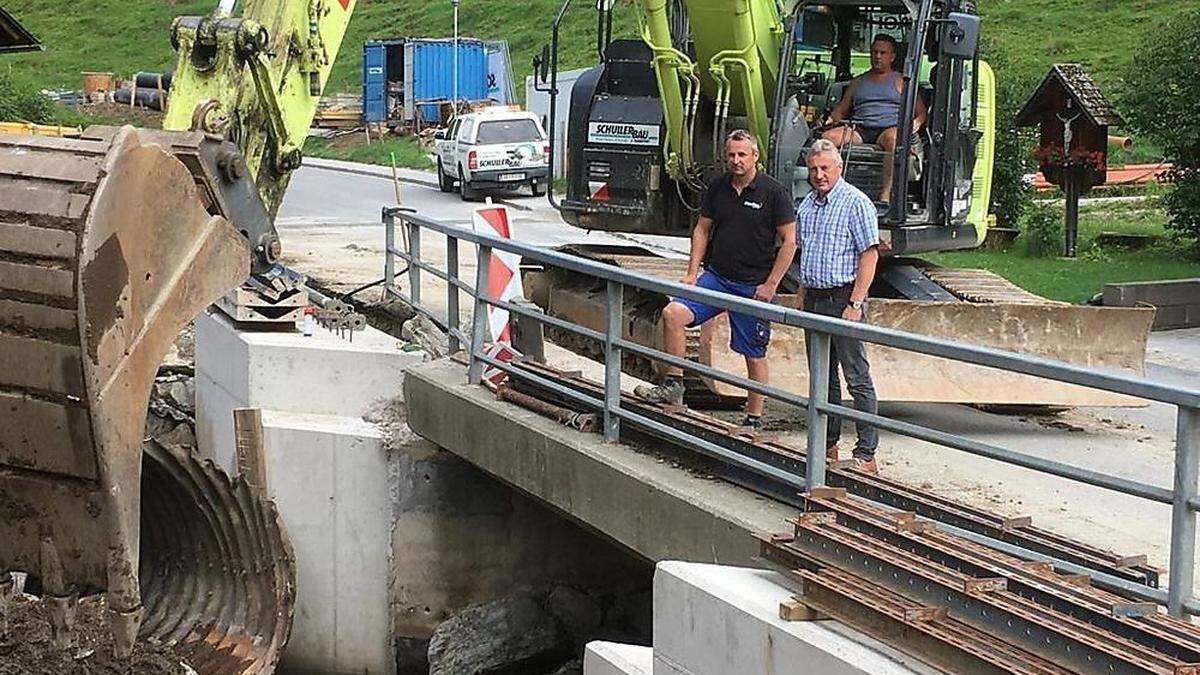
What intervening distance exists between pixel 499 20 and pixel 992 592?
58.6 m

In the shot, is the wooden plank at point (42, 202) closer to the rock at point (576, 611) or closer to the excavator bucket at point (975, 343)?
the excavator bucket at point (975, 343)

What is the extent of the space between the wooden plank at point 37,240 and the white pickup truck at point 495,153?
26.9 metres

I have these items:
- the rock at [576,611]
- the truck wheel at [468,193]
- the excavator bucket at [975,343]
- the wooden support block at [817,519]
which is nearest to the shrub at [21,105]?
the truck wheel at [468,193]

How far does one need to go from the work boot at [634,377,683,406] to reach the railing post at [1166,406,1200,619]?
3839mm

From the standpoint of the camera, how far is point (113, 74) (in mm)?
64625

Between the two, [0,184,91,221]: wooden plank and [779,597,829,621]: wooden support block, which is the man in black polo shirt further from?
[779,597,829,621]: wooden support block

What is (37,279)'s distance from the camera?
6.64m

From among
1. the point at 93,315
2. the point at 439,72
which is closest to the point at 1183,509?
the point at 93,315

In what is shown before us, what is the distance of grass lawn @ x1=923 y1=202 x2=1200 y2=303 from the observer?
18562 mm

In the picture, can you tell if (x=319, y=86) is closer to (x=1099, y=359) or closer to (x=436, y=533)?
(x=436, y=533)

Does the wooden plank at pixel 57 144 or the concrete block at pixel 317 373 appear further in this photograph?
the concrete block at pixel 317 373

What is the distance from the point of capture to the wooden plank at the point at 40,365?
21.9 feet

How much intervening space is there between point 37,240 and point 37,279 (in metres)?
0.15

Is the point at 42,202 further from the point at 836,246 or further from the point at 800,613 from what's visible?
the point at 836,246
